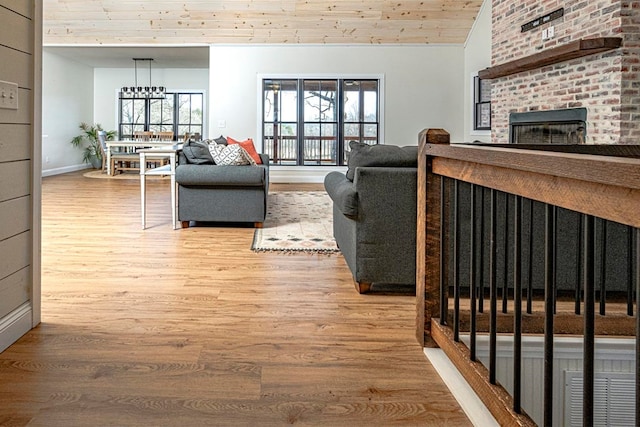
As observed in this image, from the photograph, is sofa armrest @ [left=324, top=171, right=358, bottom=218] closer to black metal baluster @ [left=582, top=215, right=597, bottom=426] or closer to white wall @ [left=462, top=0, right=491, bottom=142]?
black metal baluster @ [left=582, top=215, right=597, bottom=426]

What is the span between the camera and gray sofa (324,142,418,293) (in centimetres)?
302

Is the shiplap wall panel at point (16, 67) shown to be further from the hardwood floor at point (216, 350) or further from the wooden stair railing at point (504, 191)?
the wooden stair railing at point (504, 191)

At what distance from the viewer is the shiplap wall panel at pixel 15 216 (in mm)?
2193

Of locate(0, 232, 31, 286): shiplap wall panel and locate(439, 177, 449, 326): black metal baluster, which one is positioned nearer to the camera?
locate(439, 177, 449, 326): black metal baluster

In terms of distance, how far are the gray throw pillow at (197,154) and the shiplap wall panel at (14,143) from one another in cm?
293

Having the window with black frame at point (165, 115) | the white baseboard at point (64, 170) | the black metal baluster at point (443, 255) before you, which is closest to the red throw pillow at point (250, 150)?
the black metal baluster at point (443, 255)

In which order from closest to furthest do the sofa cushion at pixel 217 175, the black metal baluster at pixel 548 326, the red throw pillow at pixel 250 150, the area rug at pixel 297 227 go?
the black metal baluster at pixel 548 326 → the area rug at pixel 297 227 → the sofa cushion at pixel 217 175 → the red throw pillow at pixel 250 150

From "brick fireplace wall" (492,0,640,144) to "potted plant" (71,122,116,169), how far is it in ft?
31.3

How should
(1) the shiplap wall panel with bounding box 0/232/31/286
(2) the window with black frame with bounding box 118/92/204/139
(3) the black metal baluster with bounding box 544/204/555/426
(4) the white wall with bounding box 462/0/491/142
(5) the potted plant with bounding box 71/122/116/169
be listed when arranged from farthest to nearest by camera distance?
(2) the window with black frame with bounding box 118/92/204/139, (5) the potted plant with bounding box 71/122/116/169, (4) the white wall with bounding box 462/0/491/142, (1) the shiplap wall panel with bounding box 0/232/31/286, (3) the black metal baluster with bounding box 544/204/555/426

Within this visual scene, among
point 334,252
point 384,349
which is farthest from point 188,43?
point 384,349

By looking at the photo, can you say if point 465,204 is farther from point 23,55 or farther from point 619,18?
point 619,18

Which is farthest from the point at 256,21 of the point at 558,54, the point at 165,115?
the point at 165,115

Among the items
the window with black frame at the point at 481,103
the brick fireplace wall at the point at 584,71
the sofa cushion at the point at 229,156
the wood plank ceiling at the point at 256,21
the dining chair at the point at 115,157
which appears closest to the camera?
the brick fireplace wall at the point at 584,71

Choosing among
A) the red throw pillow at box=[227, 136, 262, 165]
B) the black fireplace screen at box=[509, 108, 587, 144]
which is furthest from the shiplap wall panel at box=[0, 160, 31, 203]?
the black fireplace screen at box=[509, 108, 587, 144]
